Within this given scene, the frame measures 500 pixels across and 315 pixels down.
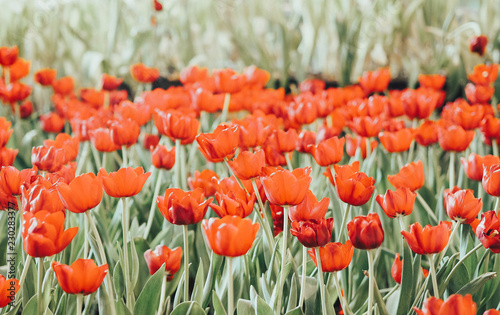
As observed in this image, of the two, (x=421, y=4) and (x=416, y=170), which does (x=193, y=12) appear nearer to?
(x=421, y=4)

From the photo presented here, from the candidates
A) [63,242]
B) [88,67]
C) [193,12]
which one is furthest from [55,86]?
[63,242]

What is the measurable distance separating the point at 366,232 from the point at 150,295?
30cm

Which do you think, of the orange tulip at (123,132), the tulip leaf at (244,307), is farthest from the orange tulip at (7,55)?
the tulip leaf at (244,307)

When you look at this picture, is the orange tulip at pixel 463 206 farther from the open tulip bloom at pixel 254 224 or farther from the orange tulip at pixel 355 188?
the orange tulip at pixel 355 188

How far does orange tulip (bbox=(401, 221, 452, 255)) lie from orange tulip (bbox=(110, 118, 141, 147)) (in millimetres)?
638

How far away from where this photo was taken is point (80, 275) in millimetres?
557

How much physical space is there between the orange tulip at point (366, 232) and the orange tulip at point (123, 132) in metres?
0.58

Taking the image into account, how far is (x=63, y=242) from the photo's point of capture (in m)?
0.58

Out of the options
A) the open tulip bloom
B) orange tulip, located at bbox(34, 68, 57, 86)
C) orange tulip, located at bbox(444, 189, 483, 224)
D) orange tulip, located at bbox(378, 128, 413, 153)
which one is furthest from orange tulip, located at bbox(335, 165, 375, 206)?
orange tulip, located at bbox(34, 68, 57, 86)

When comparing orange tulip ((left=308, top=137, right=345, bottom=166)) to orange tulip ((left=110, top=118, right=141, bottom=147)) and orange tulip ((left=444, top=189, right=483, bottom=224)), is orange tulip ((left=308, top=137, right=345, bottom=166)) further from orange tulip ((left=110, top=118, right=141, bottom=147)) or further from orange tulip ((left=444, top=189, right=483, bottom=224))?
orange tulip ((left=110, top=118, right=141, bottom=147))

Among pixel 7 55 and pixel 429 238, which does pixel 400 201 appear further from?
pixel 7 55

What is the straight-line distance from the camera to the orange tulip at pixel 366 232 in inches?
24.4

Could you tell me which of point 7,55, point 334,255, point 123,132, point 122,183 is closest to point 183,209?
point 122,183

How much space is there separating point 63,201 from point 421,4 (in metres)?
2.58
